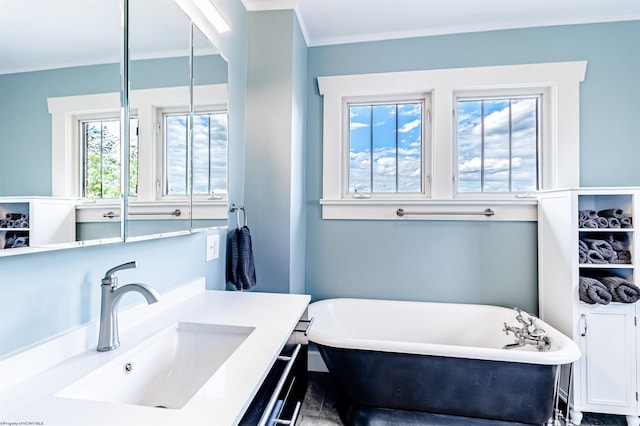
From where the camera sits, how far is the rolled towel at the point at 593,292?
1698 millimetres

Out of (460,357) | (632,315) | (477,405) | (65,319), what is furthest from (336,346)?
(632,315)

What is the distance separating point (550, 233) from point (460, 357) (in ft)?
3.71

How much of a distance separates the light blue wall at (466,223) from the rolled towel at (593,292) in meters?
0.38

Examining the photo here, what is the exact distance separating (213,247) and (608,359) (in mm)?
2323

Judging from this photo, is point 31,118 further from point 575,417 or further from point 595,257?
point 575,417

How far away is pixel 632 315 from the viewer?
5.68 feet

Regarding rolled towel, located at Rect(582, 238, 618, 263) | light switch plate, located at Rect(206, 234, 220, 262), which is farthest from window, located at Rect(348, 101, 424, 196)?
light switch plate, located at Rect(206, 234, 220, 262)

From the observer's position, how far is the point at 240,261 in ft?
5.54

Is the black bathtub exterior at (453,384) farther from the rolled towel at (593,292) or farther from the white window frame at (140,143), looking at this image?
Answer: the white window frame at (140,143)

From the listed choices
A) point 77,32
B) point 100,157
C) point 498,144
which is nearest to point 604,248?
point 498,144

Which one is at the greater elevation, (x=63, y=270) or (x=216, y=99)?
(x=216, y=99)

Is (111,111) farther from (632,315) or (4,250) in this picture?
(632,315)

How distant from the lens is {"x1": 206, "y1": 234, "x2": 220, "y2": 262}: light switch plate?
1.52m

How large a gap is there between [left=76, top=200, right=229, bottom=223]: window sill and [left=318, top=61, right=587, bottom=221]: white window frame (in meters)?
1.00
